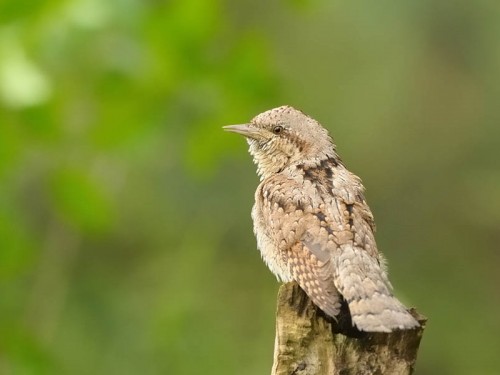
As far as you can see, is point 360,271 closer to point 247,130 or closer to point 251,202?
point 247,130

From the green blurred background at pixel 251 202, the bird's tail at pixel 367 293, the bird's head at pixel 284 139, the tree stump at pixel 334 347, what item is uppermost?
the green blurred background at pixel 251 202

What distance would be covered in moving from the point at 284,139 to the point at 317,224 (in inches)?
40.5

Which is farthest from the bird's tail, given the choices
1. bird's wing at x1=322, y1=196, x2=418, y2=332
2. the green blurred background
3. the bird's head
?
the green blurred background

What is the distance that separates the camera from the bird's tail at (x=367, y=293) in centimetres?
459

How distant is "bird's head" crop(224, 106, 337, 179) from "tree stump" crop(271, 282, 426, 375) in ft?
4.75

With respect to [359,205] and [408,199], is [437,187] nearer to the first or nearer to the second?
[408,199]

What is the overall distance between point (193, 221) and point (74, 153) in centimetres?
348

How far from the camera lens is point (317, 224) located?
539 centimetres

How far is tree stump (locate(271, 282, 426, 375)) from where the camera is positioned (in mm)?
4652

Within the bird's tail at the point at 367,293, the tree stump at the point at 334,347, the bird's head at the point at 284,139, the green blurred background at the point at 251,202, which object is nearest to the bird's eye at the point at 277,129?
the bird's head at the point at 284,139

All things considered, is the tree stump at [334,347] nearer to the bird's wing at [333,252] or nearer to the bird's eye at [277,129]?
the bird's wing at [333,252]

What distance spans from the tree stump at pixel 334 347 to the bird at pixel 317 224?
61mm

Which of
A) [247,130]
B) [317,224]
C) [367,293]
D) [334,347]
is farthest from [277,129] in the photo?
[334,347]

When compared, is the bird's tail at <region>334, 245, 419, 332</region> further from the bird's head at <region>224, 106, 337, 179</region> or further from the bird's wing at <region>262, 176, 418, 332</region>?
the bird's head at <region>224, 106, 337, 179</region>
